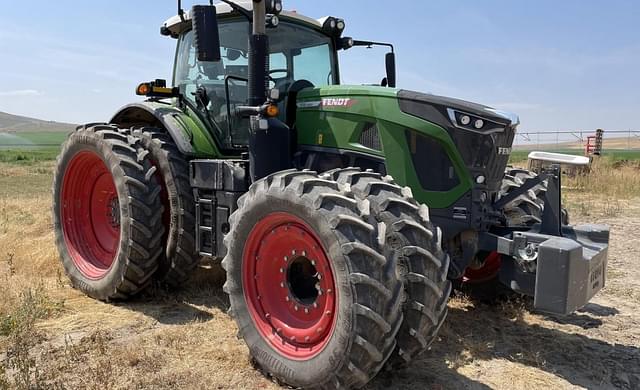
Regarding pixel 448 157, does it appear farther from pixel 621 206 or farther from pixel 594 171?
pixel 594 171

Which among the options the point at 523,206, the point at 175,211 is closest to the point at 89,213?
the point at 175,211

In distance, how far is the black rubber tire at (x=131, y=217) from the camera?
16.2ft

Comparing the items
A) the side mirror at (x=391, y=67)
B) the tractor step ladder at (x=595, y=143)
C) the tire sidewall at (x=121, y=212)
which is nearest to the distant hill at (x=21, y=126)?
the tractor step ladder at (x=595, y=143)

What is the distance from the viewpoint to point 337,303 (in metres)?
3.22

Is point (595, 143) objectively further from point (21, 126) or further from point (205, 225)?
point (21, 126)

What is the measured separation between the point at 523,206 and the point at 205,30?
9.73 ft

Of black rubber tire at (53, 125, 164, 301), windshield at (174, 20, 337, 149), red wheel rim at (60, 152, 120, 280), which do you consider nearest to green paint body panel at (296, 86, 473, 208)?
windshield at (174, 20, 337, 149)

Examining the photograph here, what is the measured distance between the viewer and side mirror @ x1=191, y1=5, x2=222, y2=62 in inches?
159

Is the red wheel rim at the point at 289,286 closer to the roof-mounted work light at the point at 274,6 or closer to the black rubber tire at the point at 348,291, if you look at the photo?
the black rubber tire at the point at 348,291

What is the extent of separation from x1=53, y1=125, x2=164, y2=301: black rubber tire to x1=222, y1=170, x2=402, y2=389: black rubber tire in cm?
199

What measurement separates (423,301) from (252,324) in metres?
1.21

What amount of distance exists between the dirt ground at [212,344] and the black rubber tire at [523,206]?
0.86 metres

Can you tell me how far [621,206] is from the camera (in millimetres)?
12344

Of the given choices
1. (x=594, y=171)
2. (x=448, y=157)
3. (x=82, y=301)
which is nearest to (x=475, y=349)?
(x=448, y=157)
